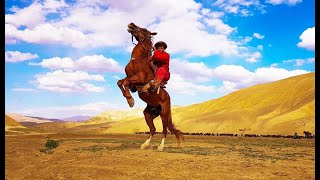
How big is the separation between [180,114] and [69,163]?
83.4m

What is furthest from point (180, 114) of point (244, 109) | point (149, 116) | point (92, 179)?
point (92, 179)

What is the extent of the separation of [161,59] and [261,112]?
69.4 meters

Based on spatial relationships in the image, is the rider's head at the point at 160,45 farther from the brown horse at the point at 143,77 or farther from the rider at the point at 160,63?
the brown horse at the point at 143,77

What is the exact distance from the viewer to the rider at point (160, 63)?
40.6 ft

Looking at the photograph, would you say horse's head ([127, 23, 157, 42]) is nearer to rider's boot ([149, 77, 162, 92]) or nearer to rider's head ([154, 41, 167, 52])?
rider's head ([154, 41, 167, 52])

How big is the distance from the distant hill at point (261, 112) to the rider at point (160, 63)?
4717 cm

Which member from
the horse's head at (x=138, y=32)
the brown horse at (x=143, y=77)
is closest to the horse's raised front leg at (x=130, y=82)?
the brown horse at (x=143, y=77)

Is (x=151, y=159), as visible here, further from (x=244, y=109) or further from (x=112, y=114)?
(x=112, y=114)

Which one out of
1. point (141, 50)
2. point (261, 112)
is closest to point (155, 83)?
point (141, 50)

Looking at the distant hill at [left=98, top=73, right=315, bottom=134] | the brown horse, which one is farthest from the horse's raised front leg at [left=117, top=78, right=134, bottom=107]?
the distant hill at [left=98, top=73, right=315, bottom=134]

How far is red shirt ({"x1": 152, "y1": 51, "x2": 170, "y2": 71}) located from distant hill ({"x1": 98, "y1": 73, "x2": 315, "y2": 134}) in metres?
47.2

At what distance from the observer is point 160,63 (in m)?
12.9

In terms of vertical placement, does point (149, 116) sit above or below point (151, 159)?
above

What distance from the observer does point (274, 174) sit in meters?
8.91
